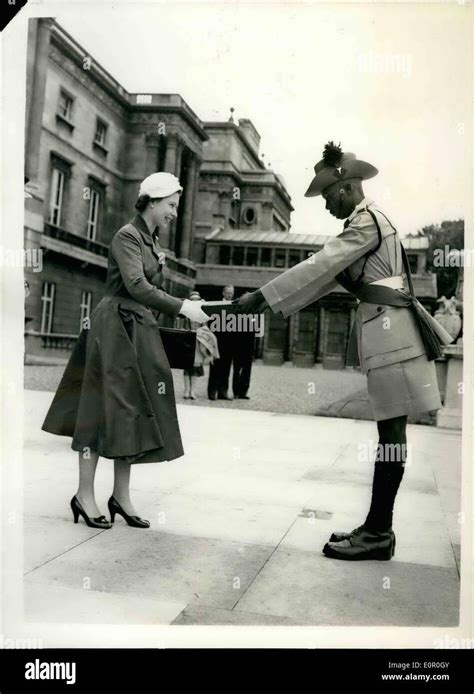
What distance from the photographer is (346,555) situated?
3.25 metres

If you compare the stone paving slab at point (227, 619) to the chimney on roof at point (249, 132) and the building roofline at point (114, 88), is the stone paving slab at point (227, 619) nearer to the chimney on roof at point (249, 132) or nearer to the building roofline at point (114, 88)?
the chimney on roof at point (249, 132)

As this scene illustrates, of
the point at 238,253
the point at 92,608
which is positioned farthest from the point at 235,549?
the point at 238,253

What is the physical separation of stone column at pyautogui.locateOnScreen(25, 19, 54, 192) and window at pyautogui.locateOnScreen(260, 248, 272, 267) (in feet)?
27.1

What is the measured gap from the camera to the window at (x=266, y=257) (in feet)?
40.9

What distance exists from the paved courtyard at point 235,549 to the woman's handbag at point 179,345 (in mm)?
901

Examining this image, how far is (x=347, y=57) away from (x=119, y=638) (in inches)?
112

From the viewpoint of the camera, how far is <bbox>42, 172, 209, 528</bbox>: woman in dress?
133 inches

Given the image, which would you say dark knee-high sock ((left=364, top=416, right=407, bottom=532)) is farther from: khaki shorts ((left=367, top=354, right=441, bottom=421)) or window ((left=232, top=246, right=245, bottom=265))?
window ((left=232, top=246, right=245, bottom=265))

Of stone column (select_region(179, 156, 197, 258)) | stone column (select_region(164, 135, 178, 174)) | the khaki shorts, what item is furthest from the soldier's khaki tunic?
stone column (select_region(179, 156, 197, 258))

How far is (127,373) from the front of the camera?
135 inches

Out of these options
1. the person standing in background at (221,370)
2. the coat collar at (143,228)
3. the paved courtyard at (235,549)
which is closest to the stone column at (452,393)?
the paved courtyard at (235,549)

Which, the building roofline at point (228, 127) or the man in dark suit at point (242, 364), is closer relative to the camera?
the building roofline at point (228, 127)

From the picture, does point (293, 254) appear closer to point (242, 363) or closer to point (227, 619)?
point (242, 363)

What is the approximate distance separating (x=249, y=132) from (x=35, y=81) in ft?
4.20
